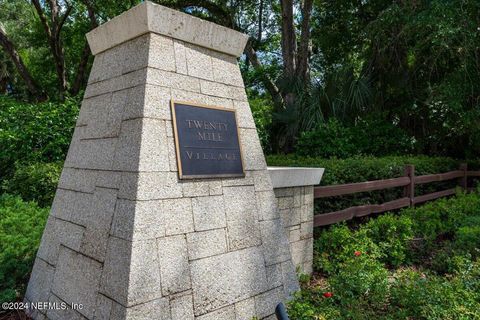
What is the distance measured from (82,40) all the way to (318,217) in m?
14.6

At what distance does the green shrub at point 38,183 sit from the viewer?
4.92 meters

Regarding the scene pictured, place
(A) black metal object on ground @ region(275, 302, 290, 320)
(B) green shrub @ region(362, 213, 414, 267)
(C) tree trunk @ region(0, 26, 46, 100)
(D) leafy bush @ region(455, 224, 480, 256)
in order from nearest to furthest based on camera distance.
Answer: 1. (A) black metal object on ground @ region(275, 302, 290, 320)
2. (D) leafy bush @ region(455, 224, 480, 256)
3. (B) green shrub @ region(362, 213, 414, 267)
4. (C) tree trunk @ region(0, 26, 46, 100)

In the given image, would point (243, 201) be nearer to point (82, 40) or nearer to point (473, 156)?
point (473, 156)

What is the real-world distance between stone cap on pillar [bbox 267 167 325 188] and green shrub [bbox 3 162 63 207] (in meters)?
3.18

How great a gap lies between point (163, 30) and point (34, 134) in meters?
4.61

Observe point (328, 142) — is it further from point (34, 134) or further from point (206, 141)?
point (34, 134)

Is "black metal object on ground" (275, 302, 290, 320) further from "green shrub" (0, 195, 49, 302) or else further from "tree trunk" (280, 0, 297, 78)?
"tree trunk" (280, 0, 297, 78)

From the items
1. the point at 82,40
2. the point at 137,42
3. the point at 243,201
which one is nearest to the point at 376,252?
the point at 243,201

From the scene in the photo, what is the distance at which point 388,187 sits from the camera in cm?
590

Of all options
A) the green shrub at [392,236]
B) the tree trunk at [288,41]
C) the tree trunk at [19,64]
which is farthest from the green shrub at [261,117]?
the tree trunk at [19,64]

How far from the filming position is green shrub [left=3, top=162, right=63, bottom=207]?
4922 millimetres

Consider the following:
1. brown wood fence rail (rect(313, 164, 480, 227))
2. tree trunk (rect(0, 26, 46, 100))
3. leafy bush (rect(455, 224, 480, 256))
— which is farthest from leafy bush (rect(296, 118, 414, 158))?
tree trunk (rect(0, 26, 46, 100))

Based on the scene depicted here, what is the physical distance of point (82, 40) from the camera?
1528 cm

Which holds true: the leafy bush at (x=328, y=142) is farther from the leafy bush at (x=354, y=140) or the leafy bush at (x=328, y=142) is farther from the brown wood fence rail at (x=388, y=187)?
the brown wood fence rail at (x=388, y=187)
